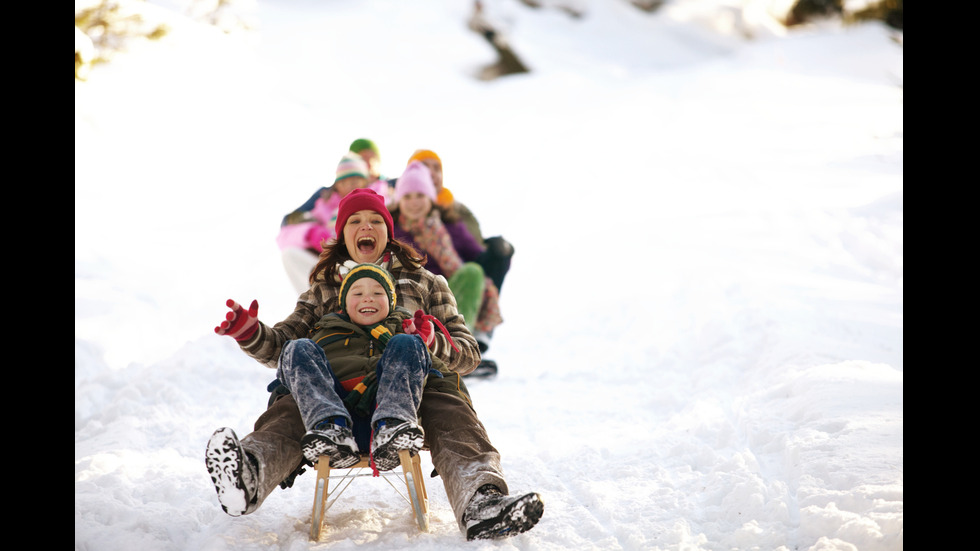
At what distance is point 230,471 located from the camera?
2293 millimetres

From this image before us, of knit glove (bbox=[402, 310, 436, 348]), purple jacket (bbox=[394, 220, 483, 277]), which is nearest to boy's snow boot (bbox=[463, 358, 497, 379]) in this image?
purple jacket (bbox=[394, 220, 483, 277])

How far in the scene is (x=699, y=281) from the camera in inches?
248

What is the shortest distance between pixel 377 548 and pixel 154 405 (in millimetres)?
2327

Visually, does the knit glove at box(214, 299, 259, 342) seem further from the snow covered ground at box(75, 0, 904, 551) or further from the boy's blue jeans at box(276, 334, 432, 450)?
the snow covered ground at box(75, 0, 904, 551)

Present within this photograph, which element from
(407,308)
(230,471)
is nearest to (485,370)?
(407,308)

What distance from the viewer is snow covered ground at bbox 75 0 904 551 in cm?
287

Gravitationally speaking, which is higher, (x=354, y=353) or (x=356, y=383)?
(x=354, y=353)

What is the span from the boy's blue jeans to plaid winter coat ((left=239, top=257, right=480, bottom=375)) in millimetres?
143

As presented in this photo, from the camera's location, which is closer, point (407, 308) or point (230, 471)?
point (230, 471)

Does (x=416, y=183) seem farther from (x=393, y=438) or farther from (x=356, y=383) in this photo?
(x=393, y=438)

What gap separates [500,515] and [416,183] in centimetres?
308

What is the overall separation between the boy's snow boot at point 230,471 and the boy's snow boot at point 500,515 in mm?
657
